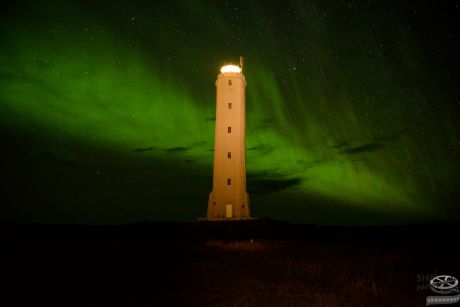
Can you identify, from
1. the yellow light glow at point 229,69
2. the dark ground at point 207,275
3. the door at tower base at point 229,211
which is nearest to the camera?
the dark ground at point 207,275

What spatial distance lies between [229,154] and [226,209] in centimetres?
553

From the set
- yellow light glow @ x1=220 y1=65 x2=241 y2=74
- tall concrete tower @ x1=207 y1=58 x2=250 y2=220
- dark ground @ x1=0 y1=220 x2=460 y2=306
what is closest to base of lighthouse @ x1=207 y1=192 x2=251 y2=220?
tall concrete tower @ x1=207 y1=58 x2=250 y2=220

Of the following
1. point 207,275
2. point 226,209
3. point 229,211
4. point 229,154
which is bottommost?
point 207,275

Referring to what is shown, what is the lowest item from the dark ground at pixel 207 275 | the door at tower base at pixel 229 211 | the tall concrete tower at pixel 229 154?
the dark ground at pixel 207 275

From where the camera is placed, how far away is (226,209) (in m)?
39.2

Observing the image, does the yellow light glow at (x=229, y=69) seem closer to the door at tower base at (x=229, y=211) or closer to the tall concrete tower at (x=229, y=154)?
the tall concrete tower at (x=229, y=154)

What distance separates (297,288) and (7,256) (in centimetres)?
1196

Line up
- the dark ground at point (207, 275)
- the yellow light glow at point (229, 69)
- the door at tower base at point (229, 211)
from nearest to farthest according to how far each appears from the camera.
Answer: the dark ground at point (207, 275)
the door at tower base at point (229, 211)
the yellow light glow at point (229, 69)

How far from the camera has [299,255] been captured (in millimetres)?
20094

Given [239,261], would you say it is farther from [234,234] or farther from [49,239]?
[234,234]

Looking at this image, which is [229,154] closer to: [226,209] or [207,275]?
[226,209]

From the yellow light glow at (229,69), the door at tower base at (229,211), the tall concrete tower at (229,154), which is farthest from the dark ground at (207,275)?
the yellow light glow at (229,69)

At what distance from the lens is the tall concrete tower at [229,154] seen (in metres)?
39.3

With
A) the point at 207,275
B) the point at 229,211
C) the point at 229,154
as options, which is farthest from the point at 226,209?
the point at 207,275
